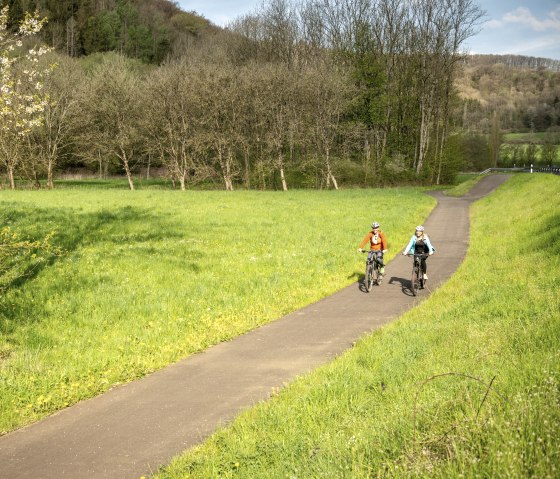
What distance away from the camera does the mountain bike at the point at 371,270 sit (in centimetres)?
1398

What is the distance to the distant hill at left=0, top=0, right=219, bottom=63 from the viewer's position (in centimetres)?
10694

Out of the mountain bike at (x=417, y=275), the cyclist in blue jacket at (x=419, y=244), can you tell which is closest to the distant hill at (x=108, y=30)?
the cyclist in blue jacket at (x=419, y=244)

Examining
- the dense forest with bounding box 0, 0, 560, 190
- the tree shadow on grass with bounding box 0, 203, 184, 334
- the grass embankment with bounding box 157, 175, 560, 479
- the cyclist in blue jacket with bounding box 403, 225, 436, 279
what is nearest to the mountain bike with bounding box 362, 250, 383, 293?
the cyclist in blue jacket with bounding box 403, 225, 436, 279

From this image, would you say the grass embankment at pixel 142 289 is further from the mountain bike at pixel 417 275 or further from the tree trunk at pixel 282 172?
the tree trunk at pixel 282 172

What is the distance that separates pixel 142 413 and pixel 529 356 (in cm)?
537

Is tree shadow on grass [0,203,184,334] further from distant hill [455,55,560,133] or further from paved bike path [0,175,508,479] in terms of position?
distant hill [455,55,560,133]

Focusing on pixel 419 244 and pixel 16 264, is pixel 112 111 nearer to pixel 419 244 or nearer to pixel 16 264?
pixel 16 264

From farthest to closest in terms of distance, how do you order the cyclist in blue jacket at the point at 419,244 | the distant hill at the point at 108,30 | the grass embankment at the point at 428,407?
the distant hill at the point at 108,30
the cyclist in blue jacket at the point at 419,244
the grass embankment at the point at 428,407

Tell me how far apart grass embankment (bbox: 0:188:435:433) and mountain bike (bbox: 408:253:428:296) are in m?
2.33

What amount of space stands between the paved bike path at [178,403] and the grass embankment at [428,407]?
565 mm

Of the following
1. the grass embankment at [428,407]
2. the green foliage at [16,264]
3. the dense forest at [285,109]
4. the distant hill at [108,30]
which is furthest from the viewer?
the distant hill at [108,30]

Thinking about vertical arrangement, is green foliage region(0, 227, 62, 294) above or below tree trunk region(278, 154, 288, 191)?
below

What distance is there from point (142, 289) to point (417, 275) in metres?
7.56

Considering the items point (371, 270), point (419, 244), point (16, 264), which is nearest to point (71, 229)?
point (16, 264)
